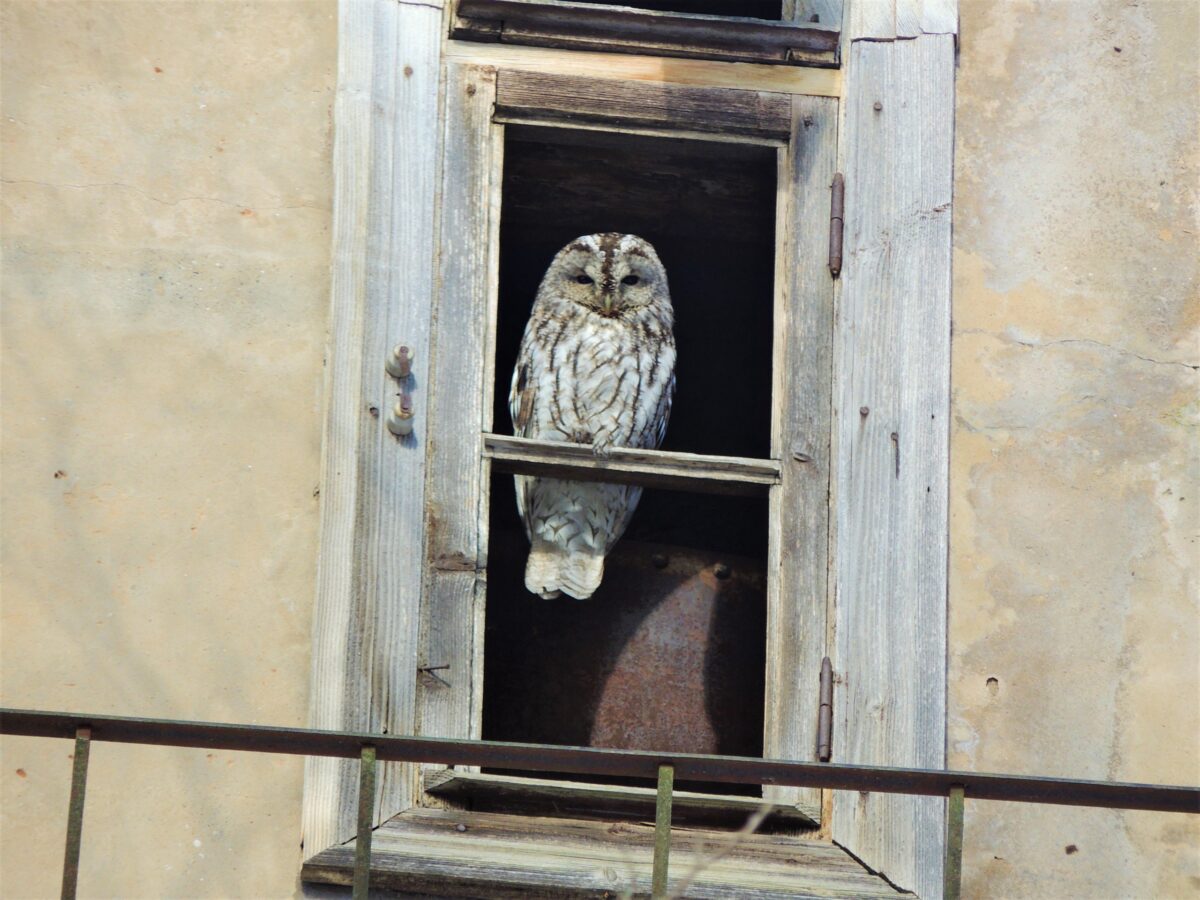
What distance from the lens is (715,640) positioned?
12.0 feet

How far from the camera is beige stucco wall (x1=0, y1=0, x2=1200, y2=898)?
290cm

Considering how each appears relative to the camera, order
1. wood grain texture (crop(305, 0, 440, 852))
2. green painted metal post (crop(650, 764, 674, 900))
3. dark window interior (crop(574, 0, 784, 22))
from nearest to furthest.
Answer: green painted metal post (crop(650, 764, 674, 900))
wood grain texture (crop(305, 0, 440, 852))
dark window interior (crop(574, 0, 784, 22))

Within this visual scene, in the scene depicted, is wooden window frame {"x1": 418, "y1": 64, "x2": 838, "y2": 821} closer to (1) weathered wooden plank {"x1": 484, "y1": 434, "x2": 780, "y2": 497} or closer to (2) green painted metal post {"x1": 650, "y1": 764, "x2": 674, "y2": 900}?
(1) weathered wooden plank {"x1": 484, "y1": 434, "x2": 780, "y2": 497}

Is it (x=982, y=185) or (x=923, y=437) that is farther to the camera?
(x=982, y=185)

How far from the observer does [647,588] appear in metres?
3.77

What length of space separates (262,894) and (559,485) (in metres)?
1.19

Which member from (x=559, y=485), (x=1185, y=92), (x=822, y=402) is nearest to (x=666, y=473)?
(x=822, y=402)

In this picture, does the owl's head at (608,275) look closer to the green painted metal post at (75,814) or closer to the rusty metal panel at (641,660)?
the rusty metal panel at (641,660)

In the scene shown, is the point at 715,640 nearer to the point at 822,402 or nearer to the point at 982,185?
the point at 822,402

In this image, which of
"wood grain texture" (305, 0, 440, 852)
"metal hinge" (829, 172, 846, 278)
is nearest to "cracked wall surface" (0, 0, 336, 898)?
"wood grain texture" (305, 0, 440, 852)

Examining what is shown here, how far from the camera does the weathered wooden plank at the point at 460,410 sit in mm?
2891

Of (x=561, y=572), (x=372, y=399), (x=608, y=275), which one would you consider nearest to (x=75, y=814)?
(x=372, y=399)

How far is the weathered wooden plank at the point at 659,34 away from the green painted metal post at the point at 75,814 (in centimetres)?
147

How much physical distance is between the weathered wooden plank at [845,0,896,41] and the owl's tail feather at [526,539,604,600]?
112 cm
